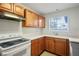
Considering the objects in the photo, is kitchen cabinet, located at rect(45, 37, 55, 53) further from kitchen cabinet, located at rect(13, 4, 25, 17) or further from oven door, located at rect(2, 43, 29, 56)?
kitchen cabinet, located at rect(13, 4, 25, 17)

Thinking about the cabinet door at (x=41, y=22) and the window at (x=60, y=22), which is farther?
the cabinet door at (x=41, y=22)

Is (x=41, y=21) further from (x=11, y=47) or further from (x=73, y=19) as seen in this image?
(x=11, y=47)

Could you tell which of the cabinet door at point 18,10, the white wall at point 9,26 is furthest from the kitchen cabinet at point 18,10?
the white wall at point 9,26

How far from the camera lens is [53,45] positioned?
1852 millimetres

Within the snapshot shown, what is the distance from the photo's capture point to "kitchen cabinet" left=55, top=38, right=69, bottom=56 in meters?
1.66

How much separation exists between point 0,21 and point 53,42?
1.34 m

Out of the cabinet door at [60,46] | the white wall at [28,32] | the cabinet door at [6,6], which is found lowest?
the cabinet door at [60,46]

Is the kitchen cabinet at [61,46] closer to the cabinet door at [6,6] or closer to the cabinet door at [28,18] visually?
the cabinet door at [28,18]

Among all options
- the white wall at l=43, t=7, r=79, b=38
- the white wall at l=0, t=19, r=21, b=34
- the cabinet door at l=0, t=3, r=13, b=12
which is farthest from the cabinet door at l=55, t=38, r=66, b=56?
the cabinet door at l=0, t=3, r=13, b=12

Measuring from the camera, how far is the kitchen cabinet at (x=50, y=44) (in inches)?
73.0

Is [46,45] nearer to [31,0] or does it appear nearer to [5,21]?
[5,21]

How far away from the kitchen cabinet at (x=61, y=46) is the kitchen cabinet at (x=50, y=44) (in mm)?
86

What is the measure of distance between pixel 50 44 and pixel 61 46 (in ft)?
0.99

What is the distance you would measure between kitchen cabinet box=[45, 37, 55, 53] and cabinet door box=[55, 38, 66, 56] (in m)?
0.09
